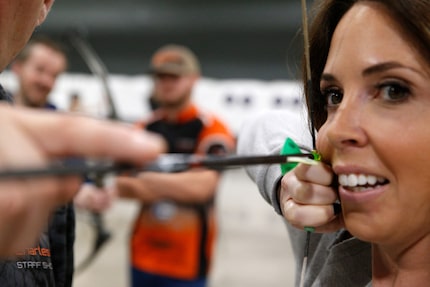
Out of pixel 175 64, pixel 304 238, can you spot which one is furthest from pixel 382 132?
pixel 175 64

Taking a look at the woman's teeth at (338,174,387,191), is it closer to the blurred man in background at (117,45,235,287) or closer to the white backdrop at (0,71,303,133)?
the blurred man in background at (117,45,235,287)

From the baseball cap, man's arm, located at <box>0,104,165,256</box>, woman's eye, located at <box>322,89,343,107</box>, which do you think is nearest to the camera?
man's arm, located at <box>0,104,165,256</box>

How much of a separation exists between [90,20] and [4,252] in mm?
6693

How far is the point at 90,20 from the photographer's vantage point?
6656 mm

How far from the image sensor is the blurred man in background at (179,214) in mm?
2148

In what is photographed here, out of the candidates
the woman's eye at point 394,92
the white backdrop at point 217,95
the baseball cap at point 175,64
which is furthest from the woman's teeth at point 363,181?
the white backdrop at point 217,95

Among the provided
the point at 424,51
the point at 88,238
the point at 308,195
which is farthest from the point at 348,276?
the point at 88,238

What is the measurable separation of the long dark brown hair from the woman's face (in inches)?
0.4

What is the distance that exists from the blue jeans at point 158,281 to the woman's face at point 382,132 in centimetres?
162

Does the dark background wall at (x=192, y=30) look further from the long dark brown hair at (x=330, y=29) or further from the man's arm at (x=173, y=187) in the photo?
the long dark brown hair at (x=330, y=29)

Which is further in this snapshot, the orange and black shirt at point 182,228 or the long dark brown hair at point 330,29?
the orange and black shirt at point 182,228

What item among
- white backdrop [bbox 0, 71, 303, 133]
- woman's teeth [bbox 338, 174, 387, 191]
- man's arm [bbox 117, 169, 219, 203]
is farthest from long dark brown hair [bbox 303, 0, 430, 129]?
white backdrop [bbox 0, 71, 303, 133]

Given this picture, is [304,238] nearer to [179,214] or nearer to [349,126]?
[349,126]

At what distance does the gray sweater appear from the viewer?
2.60ft
